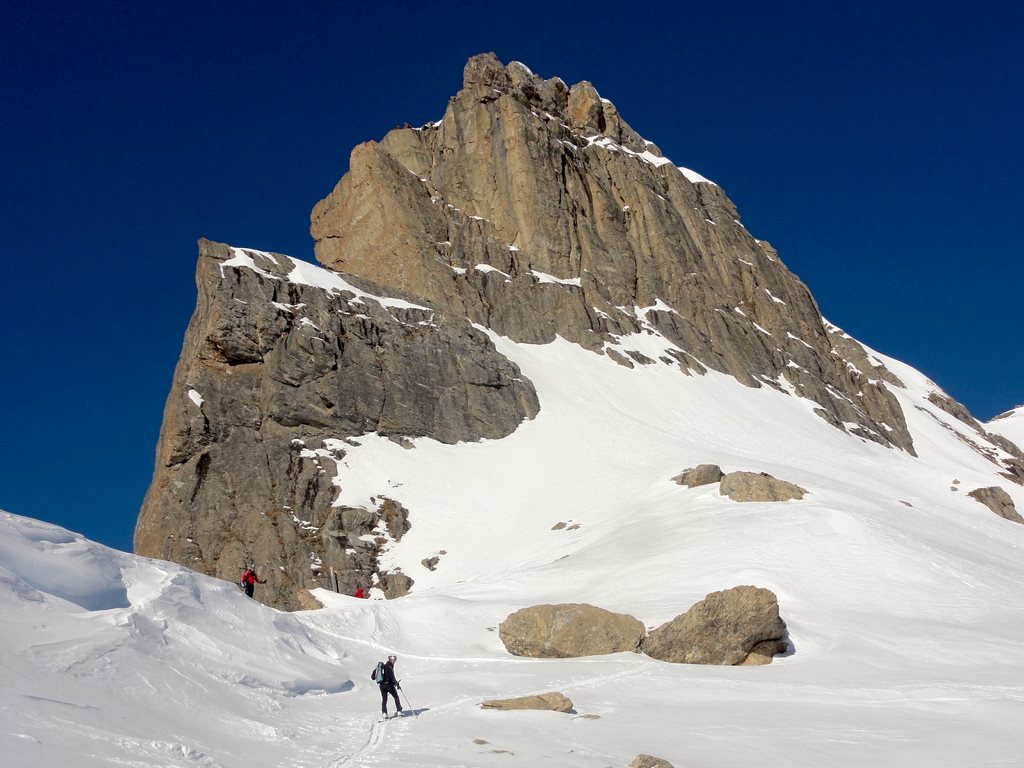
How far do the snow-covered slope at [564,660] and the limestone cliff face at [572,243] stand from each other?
33089 mm

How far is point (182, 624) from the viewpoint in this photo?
49.3 feet

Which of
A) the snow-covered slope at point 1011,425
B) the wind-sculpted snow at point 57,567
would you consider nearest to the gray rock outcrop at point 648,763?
the wind-sculpted snow at point 57,567

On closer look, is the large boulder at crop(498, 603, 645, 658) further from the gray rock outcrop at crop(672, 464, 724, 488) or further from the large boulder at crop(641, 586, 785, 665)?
the gray rock outcrop at crop(672, 464, 724, 488)

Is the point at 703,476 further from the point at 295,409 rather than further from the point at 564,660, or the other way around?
the point at 295,409

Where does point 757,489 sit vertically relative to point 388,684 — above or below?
above

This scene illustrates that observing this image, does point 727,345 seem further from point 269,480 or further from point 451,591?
point 451,591

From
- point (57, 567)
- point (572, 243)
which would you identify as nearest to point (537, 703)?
point (57, 567)

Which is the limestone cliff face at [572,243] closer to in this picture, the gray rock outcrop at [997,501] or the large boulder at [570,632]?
the gray rock outcrop at [997,501]

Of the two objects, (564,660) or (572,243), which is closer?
(564,660)

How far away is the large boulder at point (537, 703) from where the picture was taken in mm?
14594

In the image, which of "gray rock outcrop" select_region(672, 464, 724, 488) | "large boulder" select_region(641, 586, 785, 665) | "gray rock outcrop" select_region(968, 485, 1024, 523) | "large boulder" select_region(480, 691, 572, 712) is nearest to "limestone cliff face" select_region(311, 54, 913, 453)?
"gray rock outcrop" select_region(968, 485, 1024, 523)

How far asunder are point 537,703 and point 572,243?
227ft

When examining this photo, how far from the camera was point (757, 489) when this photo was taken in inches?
1369

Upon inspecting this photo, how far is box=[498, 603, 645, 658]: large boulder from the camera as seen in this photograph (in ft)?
70.5
